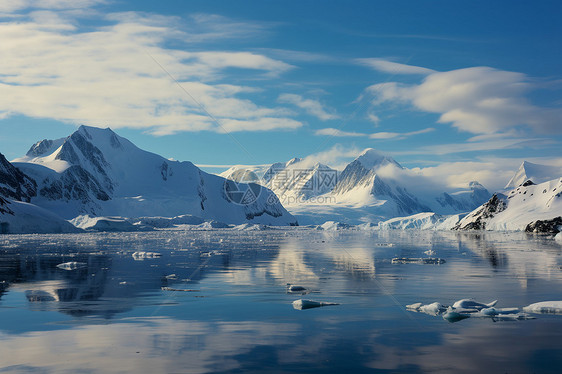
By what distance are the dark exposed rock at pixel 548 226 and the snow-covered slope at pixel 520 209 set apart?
1.36 meters

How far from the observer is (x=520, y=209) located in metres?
132

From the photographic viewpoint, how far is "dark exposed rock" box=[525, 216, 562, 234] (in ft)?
347

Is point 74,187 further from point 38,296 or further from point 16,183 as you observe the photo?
point 38,296

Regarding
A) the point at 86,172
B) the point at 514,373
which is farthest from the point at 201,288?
the point at 86,172

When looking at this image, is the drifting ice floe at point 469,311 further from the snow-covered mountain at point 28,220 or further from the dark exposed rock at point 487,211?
the dark exposed rock at point 487,211

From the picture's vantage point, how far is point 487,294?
1856 cm

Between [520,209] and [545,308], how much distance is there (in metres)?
128

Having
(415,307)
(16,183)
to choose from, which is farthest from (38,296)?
(16,183)

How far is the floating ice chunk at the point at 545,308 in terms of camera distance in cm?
1460

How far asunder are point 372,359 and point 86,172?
18170 cm

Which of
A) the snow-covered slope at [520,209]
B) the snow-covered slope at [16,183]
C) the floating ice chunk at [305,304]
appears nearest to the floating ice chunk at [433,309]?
the floating ice chunk at [305,304]

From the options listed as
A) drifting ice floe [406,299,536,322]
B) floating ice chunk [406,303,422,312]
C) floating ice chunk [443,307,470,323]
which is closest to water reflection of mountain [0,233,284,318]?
floating ice chunk [406,303,422,312]

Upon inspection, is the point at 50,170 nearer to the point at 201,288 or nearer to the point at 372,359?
the point at 201,288

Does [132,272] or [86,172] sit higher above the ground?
[86,172]
